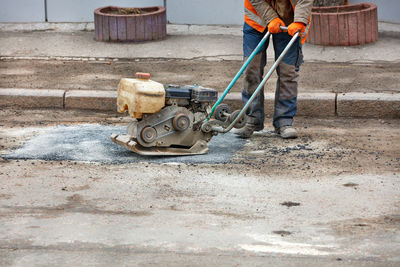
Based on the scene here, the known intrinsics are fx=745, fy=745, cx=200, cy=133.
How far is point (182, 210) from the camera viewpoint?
4.96 meters

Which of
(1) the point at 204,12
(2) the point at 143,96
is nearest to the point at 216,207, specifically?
(2) the point at 143,96

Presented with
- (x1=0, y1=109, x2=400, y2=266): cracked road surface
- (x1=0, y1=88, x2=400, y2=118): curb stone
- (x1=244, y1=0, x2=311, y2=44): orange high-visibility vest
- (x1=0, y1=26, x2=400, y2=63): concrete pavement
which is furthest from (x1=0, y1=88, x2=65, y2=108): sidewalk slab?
(x1=244, y1=0, x2=311, y2=44): orange high-visibility vest

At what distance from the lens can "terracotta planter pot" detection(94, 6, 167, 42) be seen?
10.4 m

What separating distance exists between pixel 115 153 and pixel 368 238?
8.27 ft

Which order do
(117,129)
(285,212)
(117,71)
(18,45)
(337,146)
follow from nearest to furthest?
(285,212)
(337,146)
(117,129)
(117,71)
(18,45)

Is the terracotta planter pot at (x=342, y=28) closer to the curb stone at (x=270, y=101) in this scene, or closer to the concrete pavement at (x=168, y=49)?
the concrete pavement at (x=168, y=49)

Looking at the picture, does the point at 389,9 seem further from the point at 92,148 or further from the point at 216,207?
the point at 216,207

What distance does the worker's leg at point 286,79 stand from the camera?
6.78 meters

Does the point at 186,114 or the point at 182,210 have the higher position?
the point at 186,114

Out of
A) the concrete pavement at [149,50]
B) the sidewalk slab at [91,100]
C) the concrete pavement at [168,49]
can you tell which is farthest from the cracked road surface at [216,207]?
the concrete pavement at [168,49]

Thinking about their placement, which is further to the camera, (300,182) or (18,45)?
(18,45)

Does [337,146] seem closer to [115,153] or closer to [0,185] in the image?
[115,153]

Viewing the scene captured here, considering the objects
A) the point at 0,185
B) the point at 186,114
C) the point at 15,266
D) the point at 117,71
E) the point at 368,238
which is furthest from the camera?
the point at 117,71

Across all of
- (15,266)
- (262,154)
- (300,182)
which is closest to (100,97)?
(262,154)
